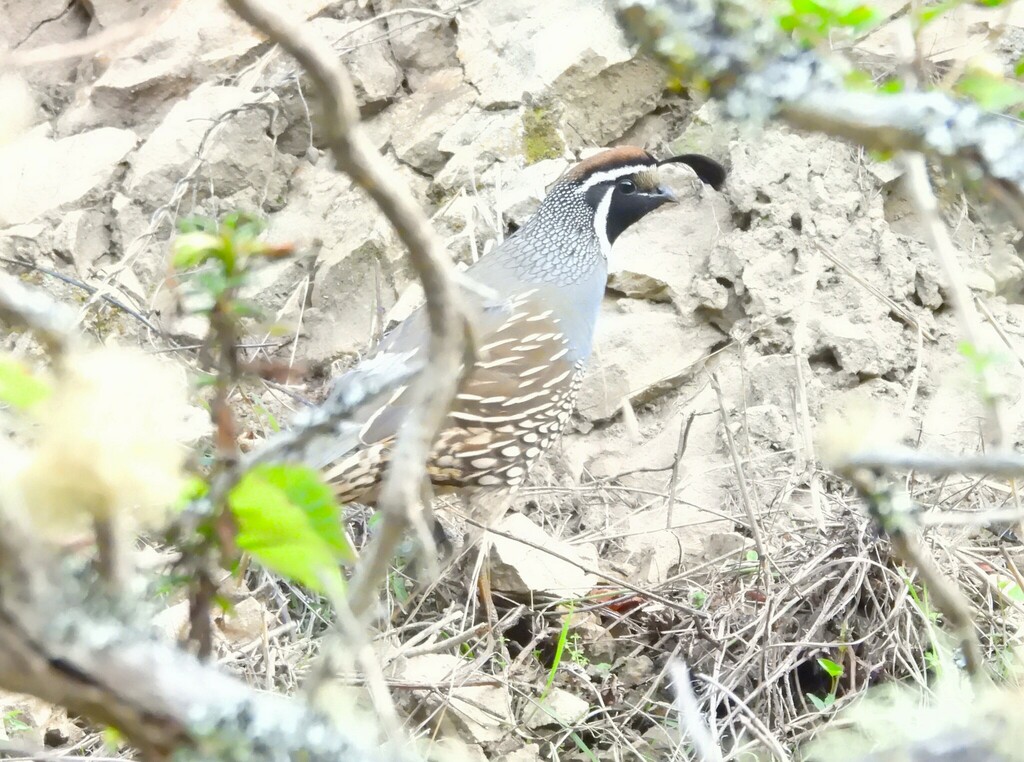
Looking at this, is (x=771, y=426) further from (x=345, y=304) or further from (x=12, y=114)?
(x=12, y=114)

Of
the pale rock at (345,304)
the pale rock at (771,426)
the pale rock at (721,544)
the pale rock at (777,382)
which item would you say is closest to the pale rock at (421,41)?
the pale rock at (345,304)

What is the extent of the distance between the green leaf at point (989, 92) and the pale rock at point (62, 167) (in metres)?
3.83

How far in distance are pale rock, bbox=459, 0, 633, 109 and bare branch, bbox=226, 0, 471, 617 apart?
3.53m

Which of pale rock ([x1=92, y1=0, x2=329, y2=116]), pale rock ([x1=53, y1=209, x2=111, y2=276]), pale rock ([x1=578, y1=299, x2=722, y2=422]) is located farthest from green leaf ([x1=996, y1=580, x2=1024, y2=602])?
pale rock ([x1=92, y1=0, x2=329, y2=116])

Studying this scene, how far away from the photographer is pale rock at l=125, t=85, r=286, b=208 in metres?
4.32

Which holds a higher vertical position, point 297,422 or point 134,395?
point 134,395

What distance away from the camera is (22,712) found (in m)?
2.77

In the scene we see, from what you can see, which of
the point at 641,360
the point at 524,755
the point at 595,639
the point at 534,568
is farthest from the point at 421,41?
the point at 524,755

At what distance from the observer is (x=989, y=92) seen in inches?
40.9

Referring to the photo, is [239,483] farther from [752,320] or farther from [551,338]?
[752,320]

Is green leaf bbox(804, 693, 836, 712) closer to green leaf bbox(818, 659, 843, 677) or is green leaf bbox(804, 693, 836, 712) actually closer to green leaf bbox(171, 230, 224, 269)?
green leaf bbox(818, 659, 843, 677)

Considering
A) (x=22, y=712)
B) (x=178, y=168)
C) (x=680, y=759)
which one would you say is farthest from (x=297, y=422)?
(x=178, y=168)

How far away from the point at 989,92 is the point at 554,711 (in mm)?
2181

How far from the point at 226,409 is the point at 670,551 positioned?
8.72ft
